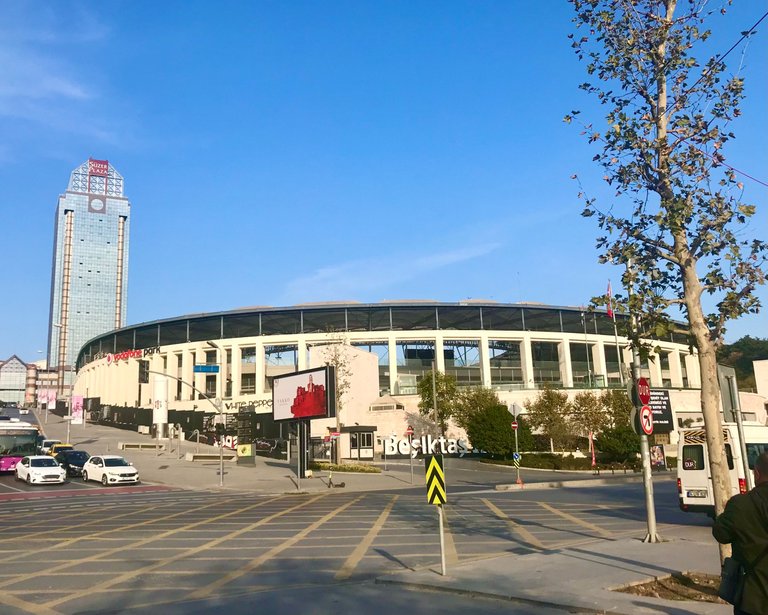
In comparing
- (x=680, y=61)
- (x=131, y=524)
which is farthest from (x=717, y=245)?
(x=131, y=524)

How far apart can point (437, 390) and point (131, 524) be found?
135ft

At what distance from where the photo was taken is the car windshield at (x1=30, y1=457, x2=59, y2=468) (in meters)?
37.8

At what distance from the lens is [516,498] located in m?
27.9

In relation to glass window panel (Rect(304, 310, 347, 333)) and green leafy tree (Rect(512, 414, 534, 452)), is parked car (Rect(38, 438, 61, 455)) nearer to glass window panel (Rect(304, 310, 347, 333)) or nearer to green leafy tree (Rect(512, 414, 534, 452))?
glass window panel (Rect(304, 310, 347, 333))

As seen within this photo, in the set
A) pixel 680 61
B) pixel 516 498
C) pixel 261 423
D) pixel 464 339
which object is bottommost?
pixel 516 498

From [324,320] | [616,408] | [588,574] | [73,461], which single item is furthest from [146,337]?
[588,574]

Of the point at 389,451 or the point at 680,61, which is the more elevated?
the point at 680,61

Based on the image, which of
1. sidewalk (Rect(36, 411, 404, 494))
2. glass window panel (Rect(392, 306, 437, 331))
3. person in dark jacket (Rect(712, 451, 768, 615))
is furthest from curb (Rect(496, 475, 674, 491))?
glass window panel (Rect(392, 306, 437, 331))

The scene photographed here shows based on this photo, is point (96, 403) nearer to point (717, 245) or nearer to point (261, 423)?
point (261, 423)

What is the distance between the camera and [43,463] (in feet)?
125

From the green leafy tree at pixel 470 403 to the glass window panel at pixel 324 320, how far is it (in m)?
23.4

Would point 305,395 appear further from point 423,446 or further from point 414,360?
point 414,360

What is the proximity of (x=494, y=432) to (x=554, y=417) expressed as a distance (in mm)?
4630

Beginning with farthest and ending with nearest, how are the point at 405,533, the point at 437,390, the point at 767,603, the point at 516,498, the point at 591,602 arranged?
the point at 437,390 → the point at 516,498 → the point at 405,533 → the point at 591,602 → the point at 767,603
